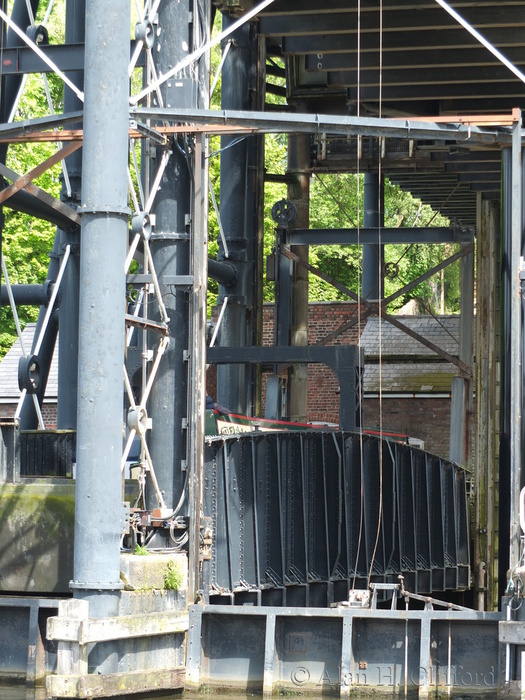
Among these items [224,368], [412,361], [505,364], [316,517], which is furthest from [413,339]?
[505,364]

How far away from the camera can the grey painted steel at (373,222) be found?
102ft

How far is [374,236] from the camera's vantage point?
27.8 meters

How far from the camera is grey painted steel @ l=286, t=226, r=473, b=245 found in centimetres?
2730

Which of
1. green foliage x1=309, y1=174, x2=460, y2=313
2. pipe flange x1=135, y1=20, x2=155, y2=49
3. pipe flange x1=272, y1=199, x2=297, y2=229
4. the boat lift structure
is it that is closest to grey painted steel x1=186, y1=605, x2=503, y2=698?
the boat lift structure

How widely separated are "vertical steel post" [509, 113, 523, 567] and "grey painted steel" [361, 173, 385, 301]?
41.4ft

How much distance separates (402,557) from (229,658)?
26.7 feet

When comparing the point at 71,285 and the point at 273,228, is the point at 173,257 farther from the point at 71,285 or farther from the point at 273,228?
the point at 273,228

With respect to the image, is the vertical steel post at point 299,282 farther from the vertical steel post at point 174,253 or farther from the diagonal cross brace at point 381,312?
the vertical steel post at point 174,253

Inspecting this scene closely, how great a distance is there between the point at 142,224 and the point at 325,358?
16.9 feet

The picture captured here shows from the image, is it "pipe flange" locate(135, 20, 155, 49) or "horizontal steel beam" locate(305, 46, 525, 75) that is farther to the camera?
"horizontal steel beam" locate(305, 46, 525, 75)

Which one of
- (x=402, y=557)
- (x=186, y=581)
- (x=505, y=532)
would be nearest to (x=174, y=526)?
(x=186, y=581)

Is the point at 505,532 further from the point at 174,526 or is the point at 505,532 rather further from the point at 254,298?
the point at 254,298

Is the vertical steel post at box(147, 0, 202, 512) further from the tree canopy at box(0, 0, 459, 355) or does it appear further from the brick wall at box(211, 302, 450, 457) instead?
the brick wall at box(211, 302, 450, 457)

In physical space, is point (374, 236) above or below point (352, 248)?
below
